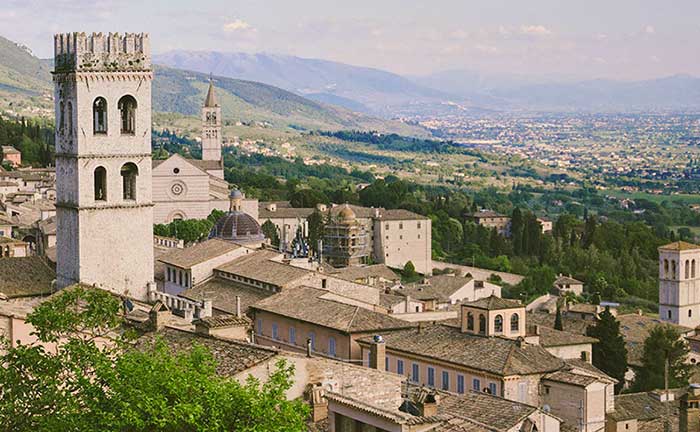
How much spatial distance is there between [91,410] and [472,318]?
2219 cm

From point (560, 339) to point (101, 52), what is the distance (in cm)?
1747

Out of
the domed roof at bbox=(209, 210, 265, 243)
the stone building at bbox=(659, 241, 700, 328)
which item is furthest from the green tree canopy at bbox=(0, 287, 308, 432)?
the stone building at bbox=(659, 241, 700, 328)

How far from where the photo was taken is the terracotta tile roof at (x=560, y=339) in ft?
148

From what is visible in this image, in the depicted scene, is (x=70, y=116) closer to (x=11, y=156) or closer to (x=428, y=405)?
(x=428, y=405)

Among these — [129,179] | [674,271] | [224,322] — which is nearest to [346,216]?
[674,271]

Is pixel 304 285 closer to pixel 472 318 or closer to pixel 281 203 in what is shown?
pixel 472 318

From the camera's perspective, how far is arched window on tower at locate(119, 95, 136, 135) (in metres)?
40.7

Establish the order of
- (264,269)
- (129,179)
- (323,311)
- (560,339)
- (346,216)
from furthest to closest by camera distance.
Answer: (346,216) < (560,339) < (264,269) < (129,179) < (323,311)

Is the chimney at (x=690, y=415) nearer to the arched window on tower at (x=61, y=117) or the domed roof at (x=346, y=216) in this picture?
the arched window on tower at (x=61, y=117)

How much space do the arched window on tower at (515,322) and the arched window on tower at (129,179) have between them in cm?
1156

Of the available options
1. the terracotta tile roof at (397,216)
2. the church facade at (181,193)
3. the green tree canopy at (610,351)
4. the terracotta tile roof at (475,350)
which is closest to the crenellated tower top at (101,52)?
the terracotta tile roof at (475,350)

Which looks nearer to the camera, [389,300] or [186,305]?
[186,305]

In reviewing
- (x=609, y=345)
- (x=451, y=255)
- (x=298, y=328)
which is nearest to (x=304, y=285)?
(x=298, y=328)

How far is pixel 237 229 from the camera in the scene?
6150 centimetres
